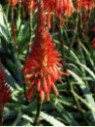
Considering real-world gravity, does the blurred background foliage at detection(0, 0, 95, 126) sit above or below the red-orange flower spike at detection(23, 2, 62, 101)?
below

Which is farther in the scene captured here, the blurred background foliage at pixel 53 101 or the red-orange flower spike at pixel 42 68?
the blurred background foliage at pixel 53 101

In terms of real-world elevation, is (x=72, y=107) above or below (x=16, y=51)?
below

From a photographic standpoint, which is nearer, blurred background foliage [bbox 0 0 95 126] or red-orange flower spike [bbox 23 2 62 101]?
red-orange flower spike [bbox 23 2 62 101]

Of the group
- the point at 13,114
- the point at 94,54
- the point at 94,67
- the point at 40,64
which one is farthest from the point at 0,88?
the point at 94,54

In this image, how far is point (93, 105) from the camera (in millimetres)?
2172

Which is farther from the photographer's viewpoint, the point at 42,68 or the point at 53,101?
the point at 53,101

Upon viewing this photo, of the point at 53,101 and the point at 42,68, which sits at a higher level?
the point at 42,68

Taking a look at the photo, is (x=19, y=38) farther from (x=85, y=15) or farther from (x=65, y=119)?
(x=65, y=119)

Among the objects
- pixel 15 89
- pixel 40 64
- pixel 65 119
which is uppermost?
pixel 40 64

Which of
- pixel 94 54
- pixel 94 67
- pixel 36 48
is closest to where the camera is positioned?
pixel 36 48

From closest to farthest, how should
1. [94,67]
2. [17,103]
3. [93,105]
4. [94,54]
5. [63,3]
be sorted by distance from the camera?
1. [63,3]
2. [93,105]
3. [17,103]
4. [94,67]
5. [94,54]

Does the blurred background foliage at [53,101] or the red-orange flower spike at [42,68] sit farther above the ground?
the red-orange flower spike at [42,68]

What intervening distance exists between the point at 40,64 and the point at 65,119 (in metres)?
1.06

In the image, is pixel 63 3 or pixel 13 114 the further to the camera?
pixel 13 114
